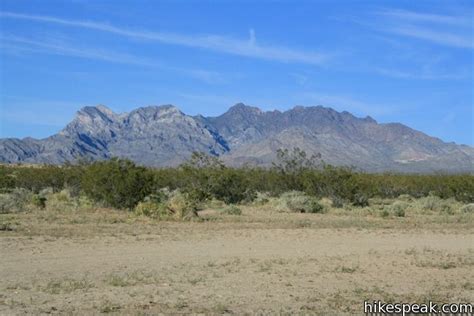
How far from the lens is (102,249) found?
19953 mm

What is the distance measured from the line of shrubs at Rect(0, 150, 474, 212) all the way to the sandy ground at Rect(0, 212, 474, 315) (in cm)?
1032

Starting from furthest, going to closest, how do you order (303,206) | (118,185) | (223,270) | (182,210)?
(303,206), (118,185), (182,210), (223,270)

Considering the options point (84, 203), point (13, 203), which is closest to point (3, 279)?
point (13, 203)

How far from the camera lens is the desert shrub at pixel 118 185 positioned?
3744cm

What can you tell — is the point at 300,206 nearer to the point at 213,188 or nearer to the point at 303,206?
the point at 303,206

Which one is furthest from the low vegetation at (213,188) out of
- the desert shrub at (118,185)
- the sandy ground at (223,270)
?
the sandy ground at (223,270)

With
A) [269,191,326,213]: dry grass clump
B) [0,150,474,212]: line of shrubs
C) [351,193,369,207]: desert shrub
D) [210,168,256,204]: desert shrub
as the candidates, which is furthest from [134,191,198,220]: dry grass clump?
[351,193,369,207]: desert shrub

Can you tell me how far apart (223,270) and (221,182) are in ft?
103

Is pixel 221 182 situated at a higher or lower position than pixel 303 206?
higher

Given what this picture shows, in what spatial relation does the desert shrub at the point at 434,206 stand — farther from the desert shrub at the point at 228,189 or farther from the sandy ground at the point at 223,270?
the sandy ground at the point at 223,270

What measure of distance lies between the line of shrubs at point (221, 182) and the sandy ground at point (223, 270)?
33.9 feet

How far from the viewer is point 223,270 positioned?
16516 millimetres

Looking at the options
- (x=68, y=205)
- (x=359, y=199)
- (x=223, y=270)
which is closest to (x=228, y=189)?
(x=359, y=199)

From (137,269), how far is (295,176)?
41482 mm
